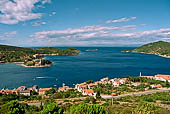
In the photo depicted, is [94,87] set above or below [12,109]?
below

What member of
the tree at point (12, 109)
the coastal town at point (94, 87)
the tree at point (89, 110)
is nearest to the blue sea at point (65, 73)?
the coastal town at point (94, 87)

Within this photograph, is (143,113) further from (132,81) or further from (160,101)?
(132,81)

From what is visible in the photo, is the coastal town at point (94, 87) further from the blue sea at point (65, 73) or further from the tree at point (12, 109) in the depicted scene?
the tree at point (12, 109)

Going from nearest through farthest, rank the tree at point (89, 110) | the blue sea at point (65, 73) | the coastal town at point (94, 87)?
the tree at point (89, 110) → the coastal town at point (94, 87) → the blue sea at point (65, 73)

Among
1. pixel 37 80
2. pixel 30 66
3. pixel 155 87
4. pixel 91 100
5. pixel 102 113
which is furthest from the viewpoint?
pixel 30 66

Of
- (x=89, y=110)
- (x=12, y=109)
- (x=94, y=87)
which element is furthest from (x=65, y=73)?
(x=89, y=110)

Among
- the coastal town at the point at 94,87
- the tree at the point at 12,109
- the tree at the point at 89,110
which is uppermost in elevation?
the tree at the point at 89,110

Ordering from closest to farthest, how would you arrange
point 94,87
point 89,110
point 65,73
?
point 89,110 < point 94,87 < point 65,73

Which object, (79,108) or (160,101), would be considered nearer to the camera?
(79,108)

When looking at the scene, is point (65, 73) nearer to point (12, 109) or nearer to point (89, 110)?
point (12, 109)

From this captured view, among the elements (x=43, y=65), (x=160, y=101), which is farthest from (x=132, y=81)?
(x=43, y=65)

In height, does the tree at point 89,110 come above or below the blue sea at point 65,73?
above
